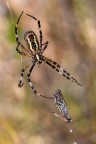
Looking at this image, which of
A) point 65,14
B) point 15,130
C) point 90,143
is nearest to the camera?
point 90,143

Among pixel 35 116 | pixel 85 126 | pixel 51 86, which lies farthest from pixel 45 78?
pixel 85 126

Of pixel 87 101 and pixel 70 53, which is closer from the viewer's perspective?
pixel 87 101

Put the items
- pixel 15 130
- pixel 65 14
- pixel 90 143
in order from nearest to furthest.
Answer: pixel 90 143, pixel 15 130, pixel 65 14

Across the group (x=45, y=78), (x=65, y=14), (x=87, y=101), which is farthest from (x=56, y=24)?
(x=87, y=101)

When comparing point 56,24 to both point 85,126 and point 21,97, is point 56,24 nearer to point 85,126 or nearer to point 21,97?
point 21,97

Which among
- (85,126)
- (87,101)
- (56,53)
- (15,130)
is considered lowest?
(15,130)

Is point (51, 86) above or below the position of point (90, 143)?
above
